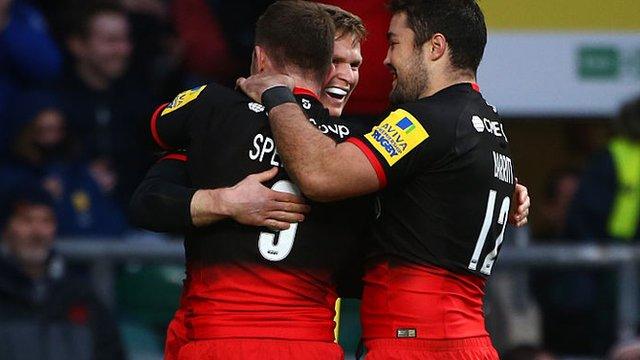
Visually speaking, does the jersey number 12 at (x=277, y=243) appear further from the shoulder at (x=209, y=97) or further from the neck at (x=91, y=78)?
the neck at (x=91, y=78)

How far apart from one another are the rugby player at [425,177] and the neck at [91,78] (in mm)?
4329

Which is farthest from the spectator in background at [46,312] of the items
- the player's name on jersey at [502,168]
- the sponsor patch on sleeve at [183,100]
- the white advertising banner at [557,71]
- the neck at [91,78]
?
the player's name on jersey at [502,168]

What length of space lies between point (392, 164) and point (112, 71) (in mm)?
4787

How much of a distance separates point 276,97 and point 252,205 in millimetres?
366

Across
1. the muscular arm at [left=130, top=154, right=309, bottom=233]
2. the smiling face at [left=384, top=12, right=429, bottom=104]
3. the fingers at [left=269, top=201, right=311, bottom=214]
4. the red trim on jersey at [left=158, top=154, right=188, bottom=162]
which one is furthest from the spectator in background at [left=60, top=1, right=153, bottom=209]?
the fingers at [left=269, top=201, right=311, bottom=214]

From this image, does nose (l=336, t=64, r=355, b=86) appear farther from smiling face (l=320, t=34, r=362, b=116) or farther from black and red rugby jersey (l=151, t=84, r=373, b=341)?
black and red rugby jersey (l=151, t=84, r=373, b=341)

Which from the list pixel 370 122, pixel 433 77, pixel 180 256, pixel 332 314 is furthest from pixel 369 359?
pixel 180 256

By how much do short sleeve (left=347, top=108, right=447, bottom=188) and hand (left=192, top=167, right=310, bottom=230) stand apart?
0.98 ft

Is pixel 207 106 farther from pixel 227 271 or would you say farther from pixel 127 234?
pixel 127 234

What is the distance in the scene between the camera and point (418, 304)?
17.6 ft

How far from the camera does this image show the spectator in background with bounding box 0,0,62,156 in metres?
9.21

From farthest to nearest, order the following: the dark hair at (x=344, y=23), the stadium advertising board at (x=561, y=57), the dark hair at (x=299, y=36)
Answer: the stadium advertising board at (x=561, y=57), the dark hair at (x=344, y=23), the dark hair at (x=299, y=36)

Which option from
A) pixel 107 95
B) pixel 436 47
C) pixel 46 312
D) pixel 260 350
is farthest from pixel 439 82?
pixel 107 95

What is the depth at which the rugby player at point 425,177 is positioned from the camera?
17.1ft
